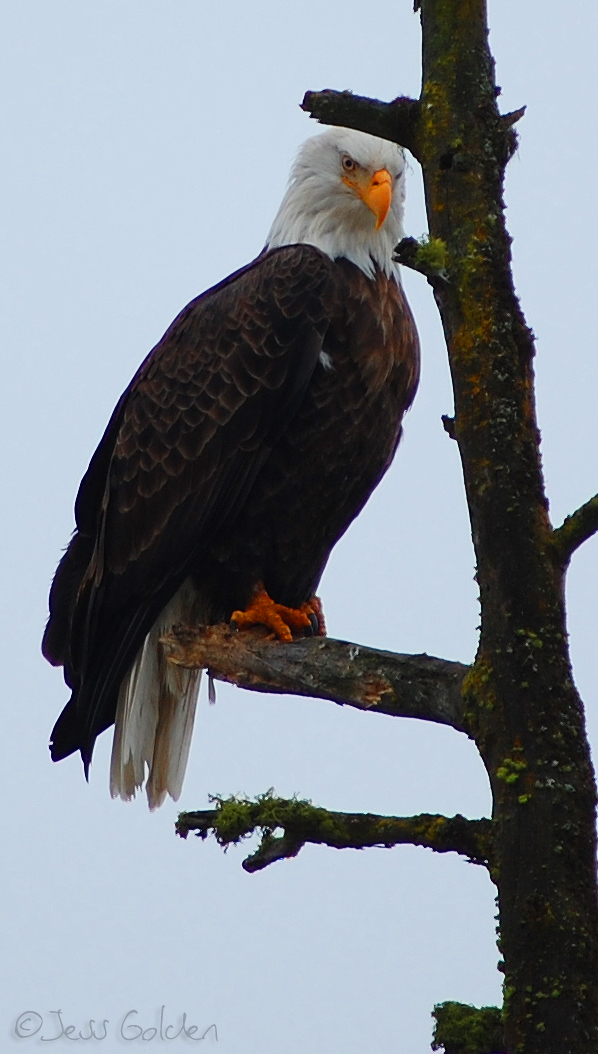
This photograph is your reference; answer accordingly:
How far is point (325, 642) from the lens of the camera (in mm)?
3787

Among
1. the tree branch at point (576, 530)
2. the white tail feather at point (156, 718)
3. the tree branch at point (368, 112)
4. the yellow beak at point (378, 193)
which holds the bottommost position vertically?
the tree branch at point (576, 530)

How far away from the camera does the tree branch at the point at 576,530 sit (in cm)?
277

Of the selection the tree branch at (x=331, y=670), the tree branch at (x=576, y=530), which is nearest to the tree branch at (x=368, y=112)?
the tree branch at (x=576, y=530)

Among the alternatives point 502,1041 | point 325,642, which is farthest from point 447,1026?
point 325,642

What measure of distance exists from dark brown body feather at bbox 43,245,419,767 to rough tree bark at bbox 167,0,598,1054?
1.43 meters

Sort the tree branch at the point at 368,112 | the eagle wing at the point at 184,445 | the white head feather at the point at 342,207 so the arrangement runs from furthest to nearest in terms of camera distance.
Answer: the white head feather at the point at 342,207 < the eagle wing at the point at 184,445 < the tree branch at the point at 368,112

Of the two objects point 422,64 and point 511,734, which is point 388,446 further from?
point 511,734

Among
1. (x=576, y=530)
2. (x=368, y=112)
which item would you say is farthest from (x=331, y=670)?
(x=368, y=112)

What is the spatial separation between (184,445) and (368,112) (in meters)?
1.82

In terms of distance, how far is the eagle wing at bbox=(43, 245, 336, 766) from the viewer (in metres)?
4.52

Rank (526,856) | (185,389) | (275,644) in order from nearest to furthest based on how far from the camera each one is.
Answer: (526,856) < (275,644) < (185,389)

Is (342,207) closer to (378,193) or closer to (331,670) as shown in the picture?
(378,193)

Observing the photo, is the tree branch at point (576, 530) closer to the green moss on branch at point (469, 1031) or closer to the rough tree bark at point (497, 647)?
the rough tree bark at point (497, 647)

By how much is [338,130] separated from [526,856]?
3246mm
